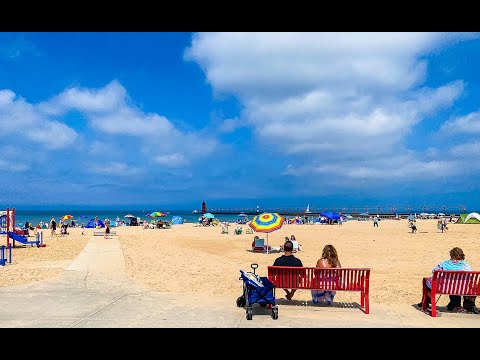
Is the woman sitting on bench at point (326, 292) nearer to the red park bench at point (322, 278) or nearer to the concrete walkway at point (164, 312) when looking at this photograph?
the concrete walkway at point (164, 312)

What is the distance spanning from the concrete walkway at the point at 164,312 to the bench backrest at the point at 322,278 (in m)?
0.40

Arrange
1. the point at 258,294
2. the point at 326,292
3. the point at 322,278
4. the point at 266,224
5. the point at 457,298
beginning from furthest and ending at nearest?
the point at 266,224 < the point at 326,292 < the point at 457,298 < the point at 322,278 < the point at 258,294

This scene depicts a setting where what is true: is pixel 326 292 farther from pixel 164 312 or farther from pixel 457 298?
pixel 164 312

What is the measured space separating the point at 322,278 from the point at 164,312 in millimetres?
2692

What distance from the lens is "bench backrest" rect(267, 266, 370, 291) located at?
726 cm

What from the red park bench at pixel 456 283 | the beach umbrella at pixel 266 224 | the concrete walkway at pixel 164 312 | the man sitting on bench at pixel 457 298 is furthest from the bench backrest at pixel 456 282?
the beach umbrella at pixel 266 224

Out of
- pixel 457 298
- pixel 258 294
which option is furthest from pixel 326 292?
pixel 457 298

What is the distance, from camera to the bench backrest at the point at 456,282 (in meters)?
7.02

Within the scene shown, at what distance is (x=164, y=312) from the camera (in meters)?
6.88

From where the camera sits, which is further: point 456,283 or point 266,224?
point 266,224
